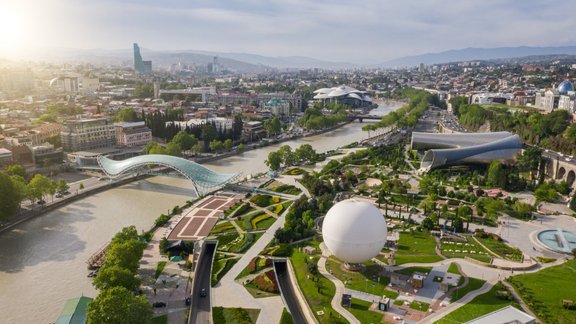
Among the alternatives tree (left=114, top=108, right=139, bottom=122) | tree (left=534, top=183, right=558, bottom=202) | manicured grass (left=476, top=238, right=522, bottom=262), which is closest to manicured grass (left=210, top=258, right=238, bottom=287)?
manicured grass (left=476, top=238, right=522, bottom=262)

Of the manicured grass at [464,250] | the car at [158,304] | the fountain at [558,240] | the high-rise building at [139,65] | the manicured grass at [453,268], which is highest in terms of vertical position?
the high-rise building at [139,65]

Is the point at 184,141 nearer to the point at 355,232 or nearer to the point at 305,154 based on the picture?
the point at 305,154

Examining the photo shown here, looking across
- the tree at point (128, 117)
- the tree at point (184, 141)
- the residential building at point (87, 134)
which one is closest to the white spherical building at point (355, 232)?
the tree at point (184, 141)

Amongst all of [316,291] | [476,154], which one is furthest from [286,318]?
[476,154]

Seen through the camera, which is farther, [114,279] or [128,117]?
[128,117]

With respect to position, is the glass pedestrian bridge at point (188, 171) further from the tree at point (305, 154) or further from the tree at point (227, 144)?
the tree at point (227, 144)

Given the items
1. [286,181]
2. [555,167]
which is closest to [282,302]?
[286,181]
